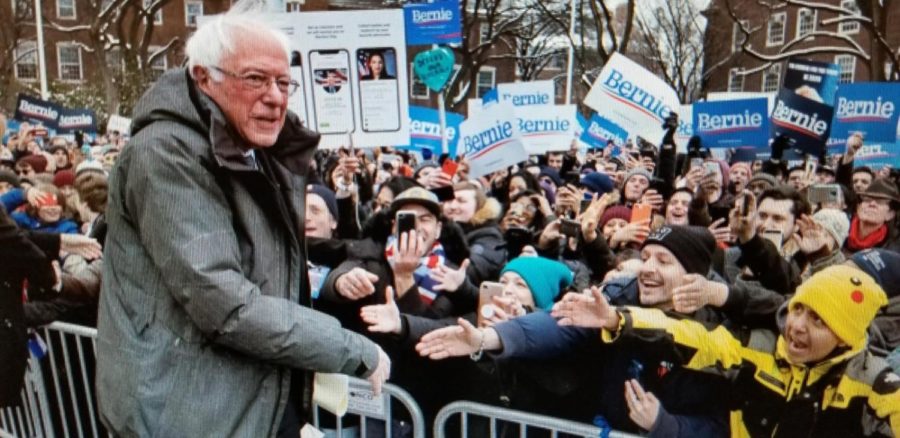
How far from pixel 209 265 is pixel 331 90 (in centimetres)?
329

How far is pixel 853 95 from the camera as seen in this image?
25.3 feet

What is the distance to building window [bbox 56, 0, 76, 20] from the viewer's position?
125 ft

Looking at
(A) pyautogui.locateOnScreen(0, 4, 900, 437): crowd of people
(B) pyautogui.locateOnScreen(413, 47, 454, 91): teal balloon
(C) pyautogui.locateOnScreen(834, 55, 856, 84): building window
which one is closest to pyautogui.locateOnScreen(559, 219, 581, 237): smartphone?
(A) pyautogui.locateOnScreen(0, 4, 900, 437): crowd of people

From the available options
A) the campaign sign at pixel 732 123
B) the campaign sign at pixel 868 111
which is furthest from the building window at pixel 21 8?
the campaign sign at pixel 868 111

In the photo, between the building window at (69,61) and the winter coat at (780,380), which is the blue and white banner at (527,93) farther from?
the building window at (69,61)

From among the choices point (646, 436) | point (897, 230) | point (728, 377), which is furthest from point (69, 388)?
point (897, 230)

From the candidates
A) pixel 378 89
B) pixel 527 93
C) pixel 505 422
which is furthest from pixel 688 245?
pixel 527 93

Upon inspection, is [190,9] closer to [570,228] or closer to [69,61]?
[69,61]

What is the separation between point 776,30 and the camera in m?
39.2

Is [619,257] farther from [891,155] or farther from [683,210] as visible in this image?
[891,155]

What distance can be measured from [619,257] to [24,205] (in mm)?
4538

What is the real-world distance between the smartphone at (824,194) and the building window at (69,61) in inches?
1631

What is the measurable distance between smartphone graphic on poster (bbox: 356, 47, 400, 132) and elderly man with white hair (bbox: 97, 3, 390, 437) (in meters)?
2.97

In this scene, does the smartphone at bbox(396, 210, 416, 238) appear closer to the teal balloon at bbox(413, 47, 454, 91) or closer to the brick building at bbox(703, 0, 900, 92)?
the teal balloon at bbox(413, 47, 454, 91)
